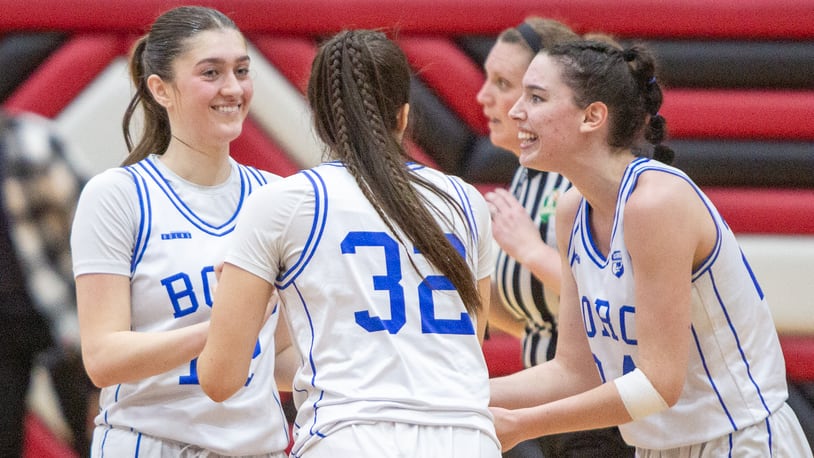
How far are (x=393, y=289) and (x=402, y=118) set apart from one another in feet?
1.03

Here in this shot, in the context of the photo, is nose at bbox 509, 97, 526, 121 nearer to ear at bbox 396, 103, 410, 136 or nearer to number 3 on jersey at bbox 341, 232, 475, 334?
ear at bbox 396, 103, 410, 136

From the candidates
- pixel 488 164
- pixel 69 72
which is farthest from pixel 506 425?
pixel 69 72

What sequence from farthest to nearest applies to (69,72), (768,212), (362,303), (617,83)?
(69,72) → (768,212) → (617,83) → (362,303)

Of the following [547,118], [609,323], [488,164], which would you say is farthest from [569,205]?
[488,164]

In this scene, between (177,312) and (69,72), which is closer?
(177,312)

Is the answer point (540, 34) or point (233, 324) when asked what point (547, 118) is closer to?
point (540, 34)

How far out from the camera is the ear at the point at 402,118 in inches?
70.7

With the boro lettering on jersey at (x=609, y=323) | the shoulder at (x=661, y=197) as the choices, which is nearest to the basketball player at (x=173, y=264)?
the boro lettering on jersey at (x=609, y=323)

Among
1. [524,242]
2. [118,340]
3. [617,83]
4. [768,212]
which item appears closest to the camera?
[118,340]

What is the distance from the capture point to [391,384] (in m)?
1.64

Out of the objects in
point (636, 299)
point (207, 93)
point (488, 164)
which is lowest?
point (488, 164)

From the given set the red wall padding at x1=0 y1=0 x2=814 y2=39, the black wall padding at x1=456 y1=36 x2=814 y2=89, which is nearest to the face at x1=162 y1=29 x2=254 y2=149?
the red wall padding at x1=0 y1=0 x2=814 y2=39

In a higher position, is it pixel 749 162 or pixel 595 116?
pixel 595 116

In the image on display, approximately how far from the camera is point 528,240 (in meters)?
2.62
